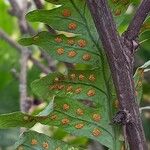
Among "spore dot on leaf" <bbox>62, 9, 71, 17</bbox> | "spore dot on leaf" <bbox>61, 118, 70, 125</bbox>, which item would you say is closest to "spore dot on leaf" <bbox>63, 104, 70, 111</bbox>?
"spore dot on leaf" <bbox>61, 118, 70, 125</bbox>

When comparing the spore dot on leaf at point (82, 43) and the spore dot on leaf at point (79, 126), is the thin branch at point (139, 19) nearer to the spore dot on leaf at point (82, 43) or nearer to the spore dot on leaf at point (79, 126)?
the spore dot on leaf at point (82, 43)

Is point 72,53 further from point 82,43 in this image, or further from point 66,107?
point 66,107

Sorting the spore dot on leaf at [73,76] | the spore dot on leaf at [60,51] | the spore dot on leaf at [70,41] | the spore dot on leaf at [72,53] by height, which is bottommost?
the spore dot on leaf at [73,76]

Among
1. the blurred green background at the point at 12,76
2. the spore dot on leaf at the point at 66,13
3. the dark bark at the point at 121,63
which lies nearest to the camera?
the dark bark at the point at 121,63

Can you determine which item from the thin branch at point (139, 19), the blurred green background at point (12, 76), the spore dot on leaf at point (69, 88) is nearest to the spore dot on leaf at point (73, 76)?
the spore dot on leaf at point (69, 88)

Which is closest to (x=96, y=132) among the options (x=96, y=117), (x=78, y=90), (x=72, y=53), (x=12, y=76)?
(x=96, y=117)

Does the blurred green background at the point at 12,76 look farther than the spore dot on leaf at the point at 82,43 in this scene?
Yes

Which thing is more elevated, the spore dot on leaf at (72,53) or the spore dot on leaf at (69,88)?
the spore dot on leaf at (72,53)

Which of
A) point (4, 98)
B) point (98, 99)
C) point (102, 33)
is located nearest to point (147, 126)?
point (4, 98)

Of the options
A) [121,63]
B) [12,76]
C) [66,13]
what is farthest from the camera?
[12,76]

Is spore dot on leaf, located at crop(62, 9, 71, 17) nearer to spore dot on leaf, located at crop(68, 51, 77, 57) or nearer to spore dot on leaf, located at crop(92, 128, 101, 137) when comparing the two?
spore dot on leaf, located at crop(68, 51, 77, 57)
